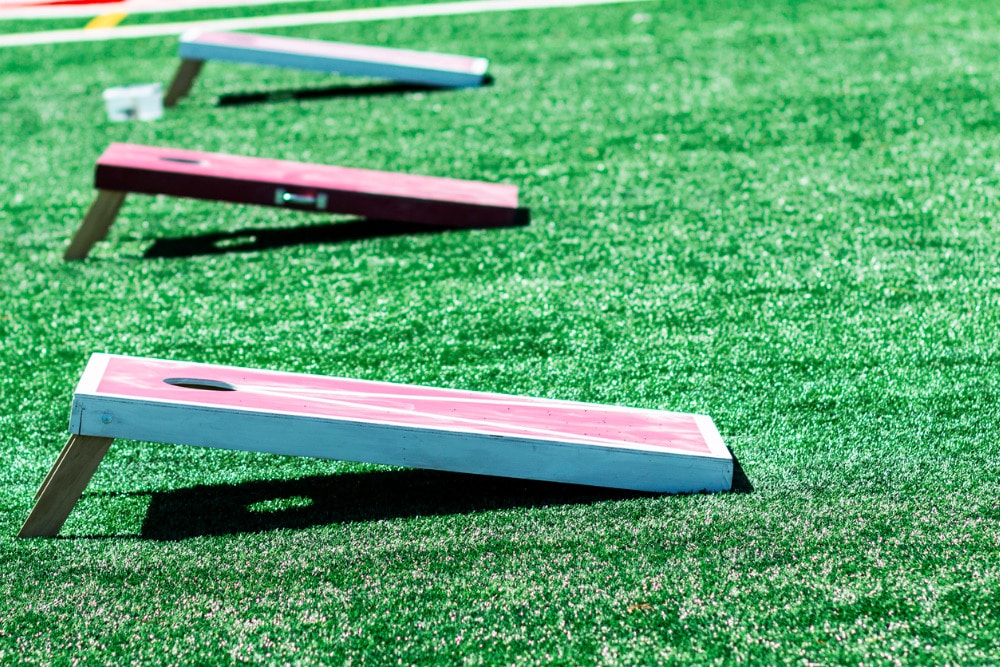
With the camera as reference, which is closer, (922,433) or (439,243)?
(922,433)

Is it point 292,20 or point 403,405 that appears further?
point 292,20

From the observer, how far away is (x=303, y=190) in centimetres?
714

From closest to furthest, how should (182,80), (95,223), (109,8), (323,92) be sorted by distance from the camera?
(95,223) → (182,80) → (323,92) → (109,8)

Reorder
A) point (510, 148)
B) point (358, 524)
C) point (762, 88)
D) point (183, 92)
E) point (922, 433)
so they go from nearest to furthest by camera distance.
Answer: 1. point (358, 524)
2. point (922, 433)
3. point (510, 148)
4. point (762, 88)
5. point (183, 92)

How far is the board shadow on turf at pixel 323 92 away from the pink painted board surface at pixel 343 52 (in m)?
0.21

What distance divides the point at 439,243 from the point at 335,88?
4.23 m

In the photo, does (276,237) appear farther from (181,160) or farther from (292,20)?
(292,20)

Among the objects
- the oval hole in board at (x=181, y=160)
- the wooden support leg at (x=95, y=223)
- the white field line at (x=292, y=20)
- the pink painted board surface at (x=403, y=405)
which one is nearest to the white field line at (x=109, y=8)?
the white field line at (x=292, y=20)

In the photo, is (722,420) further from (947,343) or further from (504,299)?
(504,299)

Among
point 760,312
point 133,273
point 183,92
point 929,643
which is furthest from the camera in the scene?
point 183,92

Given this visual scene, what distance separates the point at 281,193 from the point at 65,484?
3229mm

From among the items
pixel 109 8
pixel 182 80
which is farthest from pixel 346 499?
pixel 109 8

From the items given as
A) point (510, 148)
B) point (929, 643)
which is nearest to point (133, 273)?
point (510, 148)

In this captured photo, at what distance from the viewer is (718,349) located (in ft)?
18.5
